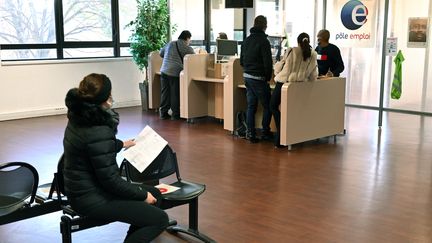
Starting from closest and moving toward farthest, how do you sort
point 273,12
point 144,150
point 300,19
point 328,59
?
point 144,150 < point 328,59 < point 300,19 < point 273,12

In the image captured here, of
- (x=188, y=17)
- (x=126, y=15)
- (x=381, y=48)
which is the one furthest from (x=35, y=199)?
(x=188, y=17)

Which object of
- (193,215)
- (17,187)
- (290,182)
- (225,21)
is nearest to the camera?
(17,187)

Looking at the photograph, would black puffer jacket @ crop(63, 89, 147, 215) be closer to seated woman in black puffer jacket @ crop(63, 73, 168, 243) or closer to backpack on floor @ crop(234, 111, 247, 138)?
seated woman in black puffer jacket @ crop(63, 73, 168, 243)

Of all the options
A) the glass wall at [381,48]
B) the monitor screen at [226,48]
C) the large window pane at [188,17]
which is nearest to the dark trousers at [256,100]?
the monitor screen at [226,48]

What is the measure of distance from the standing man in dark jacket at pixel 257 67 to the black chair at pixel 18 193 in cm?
391

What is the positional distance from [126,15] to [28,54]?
2053mm

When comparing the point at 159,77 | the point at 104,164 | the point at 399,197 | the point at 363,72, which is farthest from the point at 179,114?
the point at 104,164

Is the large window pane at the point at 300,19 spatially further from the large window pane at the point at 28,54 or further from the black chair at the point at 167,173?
the black chair at the point at 167,173

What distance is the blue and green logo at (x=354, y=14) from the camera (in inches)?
368

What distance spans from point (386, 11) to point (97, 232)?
6.45m

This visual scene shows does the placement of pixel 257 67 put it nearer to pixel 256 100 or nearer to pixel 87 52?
pixel 256 100

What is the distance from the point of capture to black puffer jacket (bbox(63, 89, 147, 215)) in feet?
8.62

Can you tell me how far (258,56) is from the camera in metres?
6.43

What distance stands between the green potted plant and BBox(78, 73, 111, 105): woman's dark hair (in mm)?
6522
